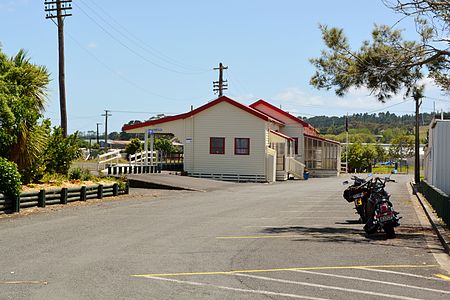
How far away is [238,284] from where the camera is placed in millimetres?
8984

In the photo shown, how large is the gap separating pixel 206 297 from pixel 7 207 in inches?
493

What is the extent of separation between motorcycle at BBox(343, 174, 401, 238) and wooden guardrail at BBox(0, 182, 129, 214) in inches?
374

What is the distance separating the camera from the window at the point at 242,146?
43.6m

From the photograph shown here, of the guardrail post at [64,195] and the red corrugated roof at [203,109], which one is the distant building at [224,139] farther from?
the guardrail post at [64,195]

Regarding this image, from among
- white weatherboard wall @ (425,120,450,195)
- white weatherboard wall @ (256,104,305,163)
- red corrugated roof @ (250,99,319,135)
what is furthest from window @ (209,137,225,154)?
white weatherboard wall @ (425,120,450,195)

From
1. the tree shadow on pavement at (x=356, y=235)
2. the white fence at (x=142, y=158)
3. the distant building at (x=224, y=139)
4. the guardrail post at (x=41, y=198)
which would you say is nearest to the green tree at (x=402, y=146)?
the distant building at (x=224, y=139)

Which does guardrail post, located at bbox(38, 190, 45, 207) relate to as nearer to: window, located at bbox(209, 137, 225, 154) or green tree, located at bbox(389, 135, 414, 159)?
window, located at bbox(209, 137, 225, 154)

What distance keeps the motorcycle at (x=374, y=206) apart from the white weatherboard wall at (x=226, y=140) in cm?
2674

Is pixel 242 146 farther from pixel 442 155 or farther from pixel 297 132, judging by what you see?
pixel 442 155

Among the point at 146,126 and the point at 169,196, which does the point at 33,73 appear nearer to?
the point at 169,196

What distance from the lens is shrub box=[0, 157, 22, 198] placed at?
19.1m

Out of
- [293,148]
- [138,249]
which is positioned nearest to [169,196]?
[138,249]

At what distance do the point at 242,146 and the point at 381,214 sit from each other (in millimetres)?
29637

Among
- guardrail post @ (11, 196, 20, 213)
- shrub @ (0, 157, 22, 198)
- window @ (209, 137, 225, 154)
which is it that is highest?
window @ (209, 137, 225, 154)
